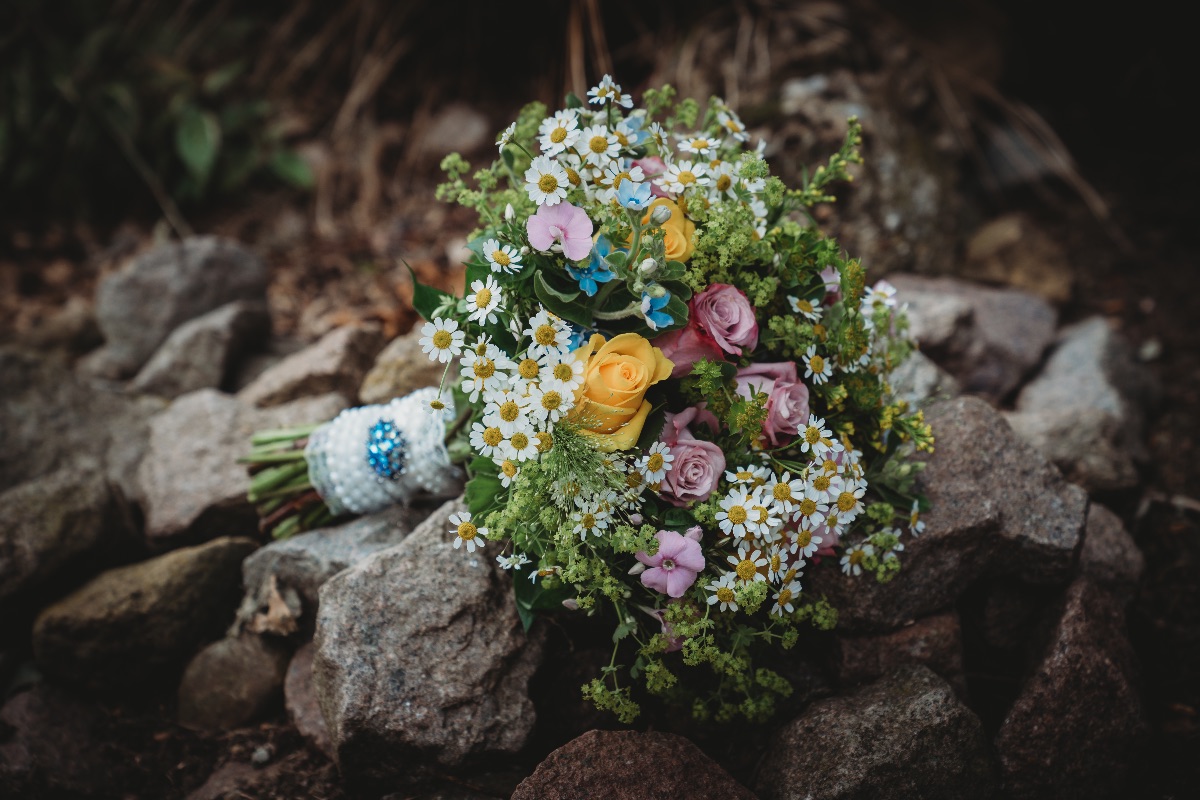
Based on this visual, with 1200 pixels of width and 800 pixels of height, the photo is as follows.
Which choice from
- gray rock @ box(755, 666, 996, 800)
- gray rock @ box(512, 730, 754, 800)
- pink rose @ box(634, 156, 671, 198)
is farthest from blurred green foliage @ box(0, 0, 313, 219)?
gray rock @ box(755, 666, 996, 800)

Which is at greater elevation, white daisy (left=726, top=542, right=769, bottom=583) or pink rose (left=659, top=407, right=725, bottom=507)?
pink rose (left=659, top=407, right=725, bottom=507)

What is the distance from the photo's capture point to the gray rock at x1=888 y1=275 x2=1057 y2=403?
9.04 ft

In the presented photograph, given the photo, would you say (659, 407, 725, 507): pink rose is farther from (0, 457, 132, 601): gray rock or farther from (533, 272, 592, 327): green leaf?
(0, 457, 132, 601): gray rock

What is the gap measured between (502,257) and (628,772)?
99cm

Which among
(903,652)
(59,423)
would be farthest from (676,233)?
(59,423)

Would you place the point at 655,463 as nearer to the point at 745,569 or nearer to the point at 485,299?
the point at 745,569

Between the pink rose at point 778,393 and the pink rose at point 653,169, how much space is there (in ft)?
1.29

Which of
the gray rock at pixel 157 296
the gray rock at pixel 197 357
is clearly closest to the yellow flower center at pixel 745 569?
the gray rock at pixel 197 357

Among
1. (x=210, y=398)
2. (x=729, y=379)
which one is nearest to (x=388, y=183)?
(x=210, y=398)

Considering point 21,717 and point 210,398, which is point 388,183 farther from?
point 21,717

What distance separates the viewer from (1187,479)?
268cm

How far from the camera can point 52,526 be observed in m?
2.28

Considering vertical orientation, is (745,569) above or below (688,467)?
below

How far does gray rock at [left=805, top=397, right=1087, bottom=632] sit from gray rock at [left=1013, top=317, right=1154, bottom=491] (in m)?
0.48
